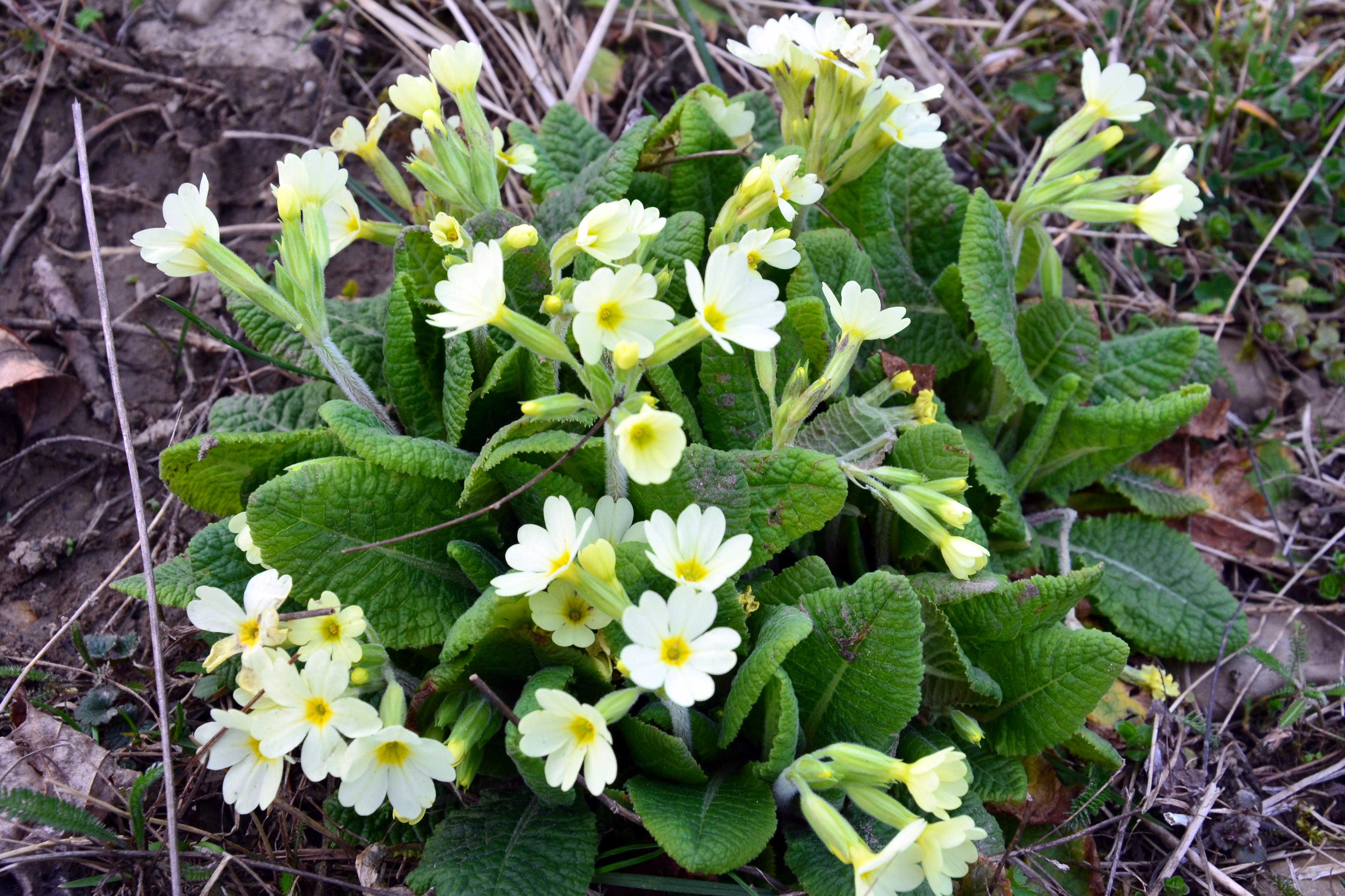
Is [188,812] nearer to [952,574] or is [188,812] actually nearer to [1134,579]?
[952,574]

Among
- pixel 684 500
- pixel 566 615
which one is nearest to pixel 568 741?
pixel 566 615

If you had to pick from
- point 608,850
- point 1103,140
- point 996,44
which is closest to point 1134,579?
point 1103,140

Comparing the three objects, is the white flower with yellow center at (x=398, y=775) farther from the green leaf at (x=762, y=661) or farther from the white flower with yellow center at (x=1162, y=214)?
the white flower with yellow center at (x=1162, y=214)

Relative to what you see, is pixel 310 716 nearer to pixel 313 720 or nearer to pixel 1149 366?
pixel 313 720

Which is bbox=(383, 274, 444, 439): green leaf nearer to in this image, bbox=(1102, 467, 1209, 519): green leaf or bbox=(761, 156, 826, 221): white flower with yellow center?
bbox=(761, 156, 826, 221): white flower with yellow center

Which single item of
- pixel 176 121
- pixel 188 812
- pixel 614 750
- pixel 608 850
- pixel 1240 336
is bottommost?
pixel 188 812

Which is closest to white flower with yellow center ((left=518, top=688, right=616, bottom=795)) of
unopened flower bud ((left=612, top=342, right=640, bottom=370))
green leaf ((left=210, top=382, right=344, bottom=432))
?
unopened flower bud ((left=612, top=342, right=640, bottom=370))
